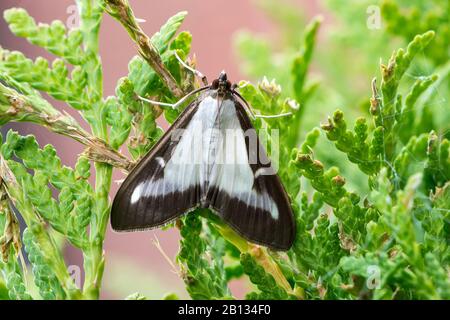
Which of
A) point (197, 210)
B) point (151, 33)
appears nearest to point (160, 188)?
point (197, 210)

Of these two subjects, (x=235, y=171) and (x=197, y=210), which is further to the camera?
(x=235, y=171)

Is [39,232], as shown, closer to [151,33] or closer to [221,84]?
[221,84]

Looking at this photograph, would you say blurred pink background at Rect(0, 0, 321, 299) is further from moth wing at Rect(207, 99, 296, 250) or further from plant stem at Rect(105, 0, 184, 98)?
plant stem at Rect(105, 0, 184, 98)

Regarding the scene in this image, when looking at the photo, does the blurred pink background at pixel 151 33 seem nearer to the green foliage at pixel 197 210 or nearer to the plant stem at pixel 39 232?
the green foliage at pixel 197 210

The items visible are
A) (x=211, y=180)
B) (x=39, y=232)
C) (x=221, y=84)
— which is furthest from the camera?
(x=221, y=84)

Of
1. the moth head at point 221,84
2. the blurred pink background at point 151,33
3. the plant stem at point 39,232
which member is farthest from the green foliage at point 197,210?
the blurred pink background at point 151,33

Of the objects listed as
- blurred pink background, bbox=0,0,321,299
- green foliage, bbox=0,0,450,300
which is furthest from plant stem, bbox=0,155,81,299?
blurred pink background, bbox=0,0,321,299

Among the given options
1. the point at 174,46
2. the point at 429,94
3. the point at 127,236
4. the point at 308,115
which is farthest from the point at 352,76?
the point at 127,236
